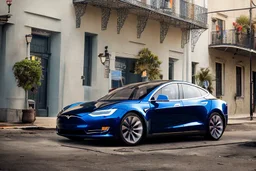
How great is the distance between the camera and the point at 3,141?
9.81m

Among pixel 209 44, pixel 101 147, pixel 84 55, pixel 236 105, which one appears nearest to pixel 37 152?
pixel 101 147

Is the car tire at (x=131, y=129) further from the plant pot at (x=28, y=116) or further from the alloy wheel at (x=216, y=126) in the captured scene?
the plant pot at (x=28, y=116)

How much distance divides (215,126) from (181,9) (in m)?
15.2

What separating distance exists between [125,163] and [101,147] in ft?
6.91

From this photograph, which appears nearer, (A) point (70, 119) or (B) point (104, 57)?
(A) point (70, 119)

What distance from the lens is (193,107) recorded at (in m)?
11.1

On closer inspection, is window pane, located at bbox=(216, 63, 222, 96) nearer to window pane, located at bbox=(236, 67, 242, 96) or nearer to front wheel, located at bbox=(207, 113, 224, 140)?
window pane, located at bbox=(236, 67, 242, 96)

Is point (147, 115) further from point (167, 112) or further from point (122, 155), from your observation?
point (122, 155)

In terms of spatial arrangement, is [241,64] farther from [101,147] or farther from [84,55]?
[101,147]

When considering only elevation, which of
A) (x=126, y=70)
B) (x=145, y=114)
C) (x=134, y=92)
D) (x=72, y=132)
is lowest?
(x=72, y=132)

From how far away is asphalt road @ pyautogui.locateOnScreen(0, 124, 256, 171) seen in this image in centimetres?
706

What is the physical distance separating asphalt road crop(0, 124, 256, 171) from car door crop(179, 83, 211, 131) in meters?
0.45

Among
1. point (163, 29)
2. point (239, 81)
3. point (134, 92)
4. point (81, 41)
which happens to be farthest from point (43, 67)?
point (239, 81)

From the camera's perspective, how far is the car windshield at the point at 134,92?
1055 cm
